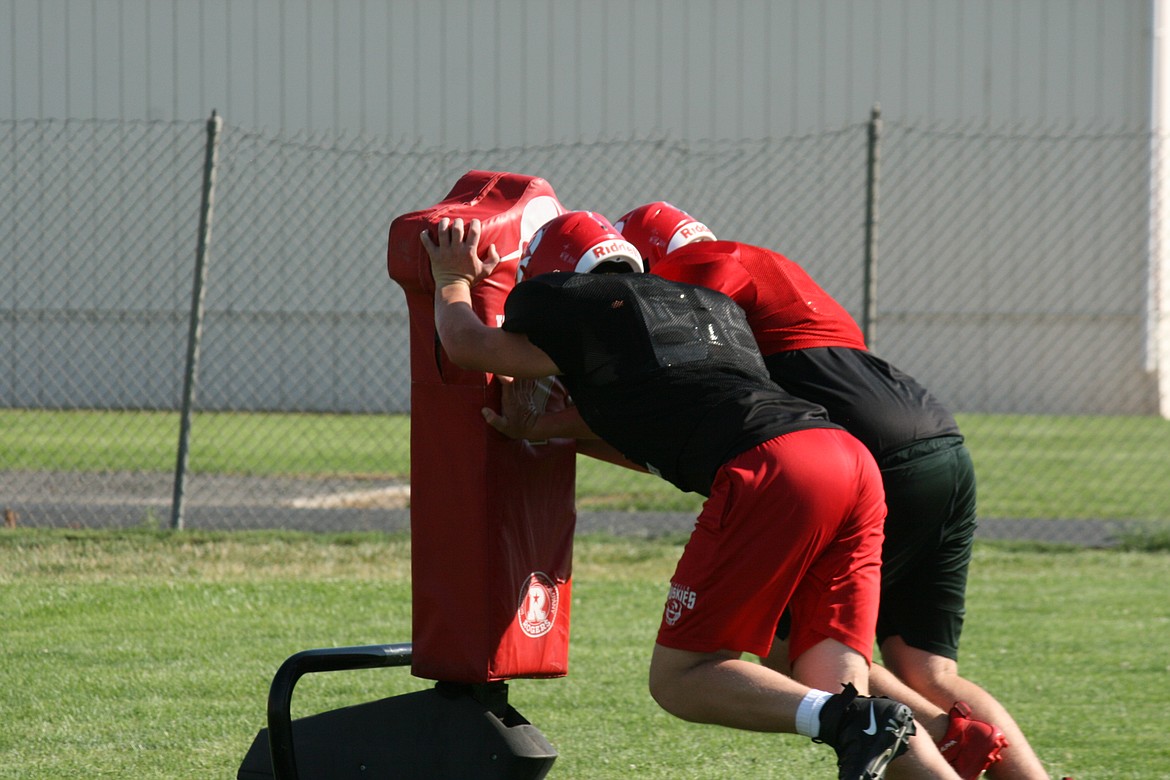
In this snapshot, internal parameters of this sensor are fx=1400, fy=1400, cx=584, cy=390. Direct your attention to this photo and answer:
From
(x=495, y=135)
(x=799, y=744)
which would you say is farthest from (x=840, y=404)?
(x=495, y=135)

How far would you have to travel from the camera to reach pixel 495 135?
18.5 m

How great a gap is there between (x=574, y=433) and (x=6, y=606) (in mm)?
4120

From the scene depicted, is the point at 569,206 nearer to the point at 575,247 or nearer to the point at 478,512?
the point at 575,247

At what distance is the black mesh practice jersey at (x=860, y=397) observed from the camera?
12.0 feet

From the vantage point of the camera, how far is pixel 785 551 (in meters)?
3.13

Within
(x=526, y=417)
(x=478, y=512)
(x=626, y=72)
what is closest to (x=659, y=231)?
(x=526, y=417)

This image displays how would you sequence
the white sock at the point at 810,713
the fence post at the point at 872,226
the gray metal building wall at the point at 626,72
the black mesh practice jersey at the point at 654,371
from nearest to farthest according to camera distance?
the white sock at the point at 810,713 → the black mesh practice jersey at the point at 654,371 → the fence post at the point at 872,226 → the gray metal building wall at the point at 626,72

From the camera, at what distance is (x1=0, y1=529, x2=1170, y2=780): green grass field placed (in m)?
4.49

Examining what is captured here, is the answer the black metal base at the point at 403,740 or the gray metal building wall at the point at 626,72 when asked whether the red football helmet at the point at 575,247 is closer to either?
the black metal base at the point at 403,740

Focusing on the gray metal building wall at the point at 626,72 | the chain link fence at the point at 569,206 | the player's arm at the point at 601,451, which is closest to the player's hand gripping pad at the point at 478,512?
the player's arm at the point at 601,451

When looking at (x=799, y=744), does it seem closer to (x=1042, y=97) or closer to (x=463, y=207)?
(x=463, y=207)

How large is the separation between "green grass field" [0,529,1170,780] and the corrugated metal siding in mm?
10941

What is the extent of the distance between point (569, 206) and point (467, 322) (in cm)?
1245

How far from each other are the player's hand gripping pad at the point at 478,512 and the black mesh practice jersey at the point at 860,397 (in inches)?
25.4
